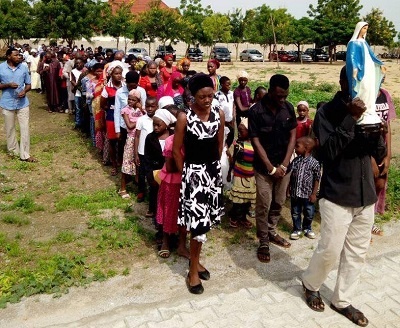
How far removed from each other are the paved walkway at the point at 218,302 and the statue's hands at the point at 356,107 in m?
1.69

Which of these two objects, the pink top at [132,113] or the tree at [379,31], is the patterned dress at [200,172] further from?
the tree at [379,31]

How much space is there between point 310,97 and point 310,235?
33.6ft

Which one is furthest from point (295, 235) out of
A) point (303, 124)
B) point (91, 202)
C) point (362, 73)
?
point (91, 202)

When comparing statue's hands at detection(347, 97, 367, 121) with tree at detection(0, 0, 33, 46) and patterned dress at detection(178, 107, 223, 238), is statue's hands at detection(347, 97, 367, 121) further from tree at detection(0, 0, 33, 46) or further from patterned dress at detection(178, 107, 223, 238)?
tree at detection(0, 0, 33, 46)

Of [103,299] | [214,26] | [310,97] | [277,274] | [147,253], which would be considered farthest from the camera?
[214,26]

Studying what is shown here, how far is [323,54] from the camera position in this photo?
41.7 meters

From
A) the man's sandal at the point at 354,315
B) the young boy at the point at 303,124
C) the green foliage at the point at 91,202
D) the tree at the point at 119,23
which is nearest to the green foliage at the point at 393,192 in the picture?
the young boy at the point at 303,124

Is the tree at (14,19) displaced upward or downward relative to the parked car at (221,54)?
upward

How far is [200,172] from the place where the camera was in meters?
3.72

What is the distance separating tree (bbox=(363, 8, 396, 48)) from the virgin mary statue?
157 ft

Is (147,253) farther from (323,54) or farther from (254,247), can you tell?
(323,54)

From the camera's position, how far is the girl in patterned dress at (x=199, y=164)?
3635 mm

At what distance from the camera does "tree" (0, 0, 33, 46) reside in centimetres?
Result: 3481

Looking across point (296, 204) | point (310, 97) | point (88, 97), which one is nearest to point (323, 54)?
point (310, 97)
